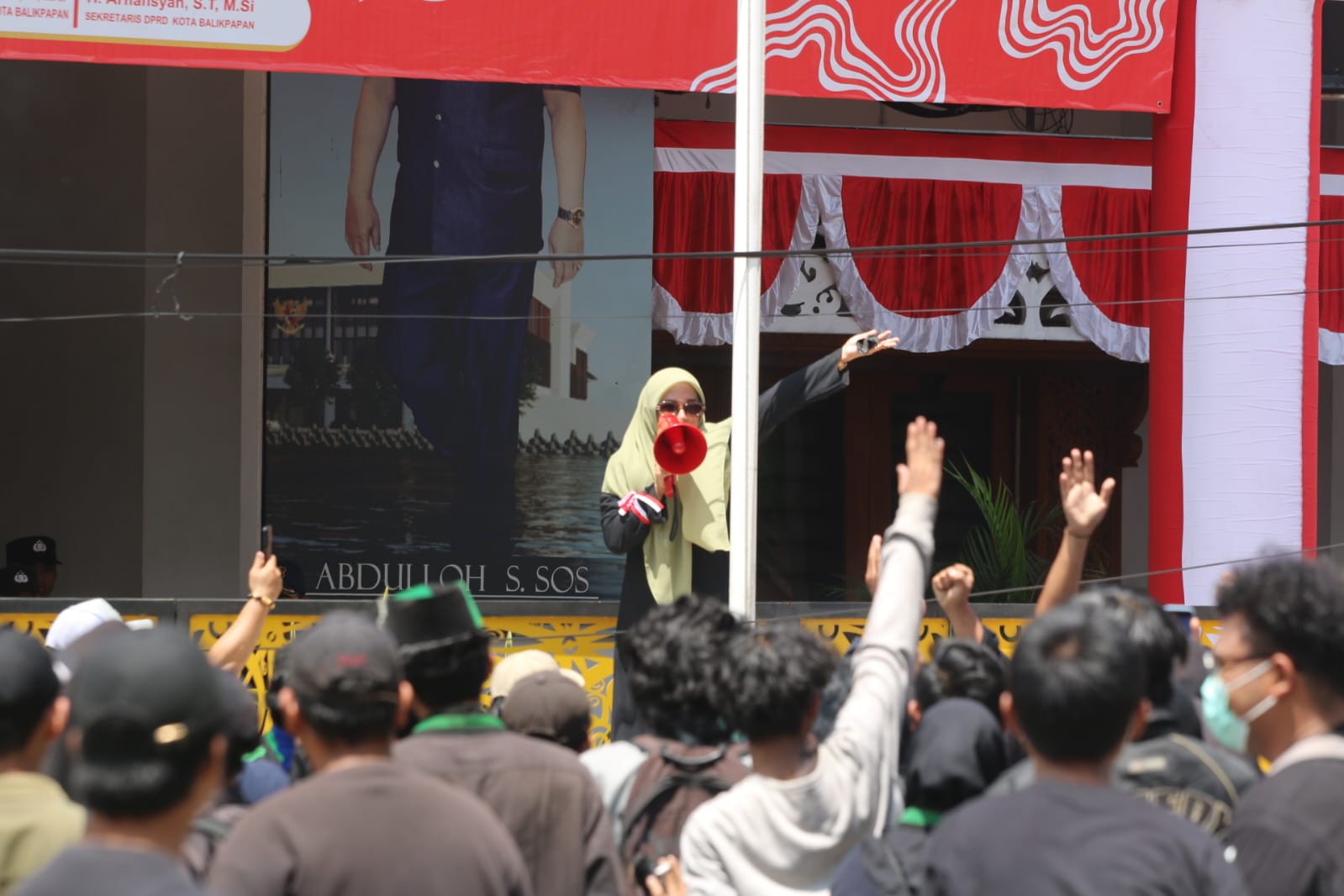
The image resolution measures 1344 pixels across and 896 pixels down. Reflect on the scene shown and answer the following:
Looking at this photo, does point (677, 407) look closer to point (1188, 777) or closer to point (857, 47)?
point (857, 47)

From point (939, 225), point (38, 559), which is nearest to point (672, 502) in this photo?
point (939, 225)

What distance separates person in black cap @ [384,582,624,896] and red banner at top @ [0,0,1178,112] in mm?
4635

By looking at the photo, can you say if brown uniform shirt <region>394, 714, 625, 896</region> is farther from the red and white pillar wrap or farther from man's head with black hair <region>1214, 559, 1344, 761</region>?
the red and white pillar wrap

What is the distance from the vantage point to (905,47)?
6906 millimetres

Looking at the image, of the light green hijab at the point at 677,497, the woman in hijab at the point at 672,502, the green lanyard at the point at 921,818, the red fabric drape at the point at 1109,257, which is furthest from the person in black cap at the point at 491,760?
the red fabric drape at the point at 1109,257

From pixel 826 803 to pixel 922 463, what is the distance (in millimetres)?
646

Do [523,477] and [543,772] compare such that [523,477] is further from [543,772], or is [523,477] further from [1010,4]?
[543,772]

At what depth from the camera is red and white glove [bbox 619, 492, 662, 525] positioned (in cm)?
522

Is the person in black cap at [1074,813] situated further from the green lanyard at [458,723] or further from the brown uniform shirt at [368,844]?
the green lanyard at [458,723]

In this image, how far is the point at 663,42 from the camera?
263 inches

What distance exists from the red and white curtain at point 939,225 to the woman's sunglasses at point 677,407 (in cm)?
317

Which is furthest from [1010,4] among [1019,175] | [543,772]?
[543,772]

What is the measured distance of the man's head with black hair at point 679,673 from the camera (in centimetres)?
276

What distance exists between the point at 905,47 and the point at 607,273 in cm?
224
